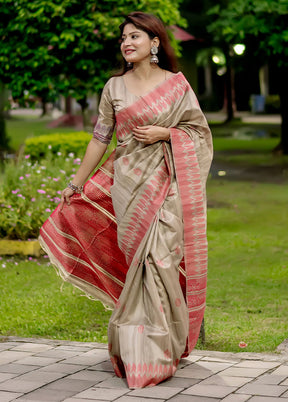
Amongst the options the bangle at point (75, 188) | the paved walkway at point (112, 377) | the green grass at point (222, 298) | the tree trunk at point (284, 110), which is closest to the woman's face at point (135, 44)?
the bangle at point (75, 188)

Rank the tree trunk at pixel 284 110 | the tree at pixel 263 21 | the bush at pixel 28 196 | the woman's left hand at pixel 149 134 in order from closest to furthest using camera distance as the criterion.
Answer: the woman's left hand at pixel 149 134
the bush at pixel 28 196
the tree at pixel 263 21
the tree trunk at pixel 284 110

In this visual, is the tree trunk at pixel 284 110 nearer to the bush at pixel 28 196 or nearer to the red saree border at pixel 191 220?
the bush at pixel 28 196

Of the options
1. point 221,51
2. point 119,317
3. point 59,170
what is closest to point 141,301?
point 119,317

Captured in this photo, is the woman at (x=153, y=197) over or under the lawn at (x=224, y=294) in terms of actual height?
over

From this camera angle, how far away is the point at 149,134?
5172mm

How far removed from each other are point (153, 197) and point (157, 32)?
1005 mm

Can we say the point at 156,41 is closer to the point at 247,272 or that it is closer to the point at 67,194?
the point at 67,194

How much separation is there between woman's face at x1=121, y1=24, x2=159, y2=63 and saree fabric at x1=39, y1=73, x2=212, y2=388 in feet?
0.59

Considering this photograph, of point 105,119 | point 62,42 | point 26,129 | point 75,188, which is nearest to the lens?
point 105,119

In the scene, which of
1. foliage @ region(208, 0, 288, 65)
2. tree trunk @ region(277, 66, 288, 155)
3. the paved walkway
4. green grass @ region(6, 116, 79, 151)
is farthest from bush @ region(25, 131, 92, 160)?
green grass @ region(6, 116, 79, 151)

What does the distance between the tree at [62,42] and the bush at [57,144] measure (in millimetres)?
2358

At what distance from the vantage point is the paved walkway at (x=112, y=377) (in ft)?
15.3

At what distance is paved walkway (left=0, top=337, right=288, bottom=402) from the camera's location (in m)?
4.67

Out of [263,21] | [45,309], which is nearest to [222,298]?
[45,309]
